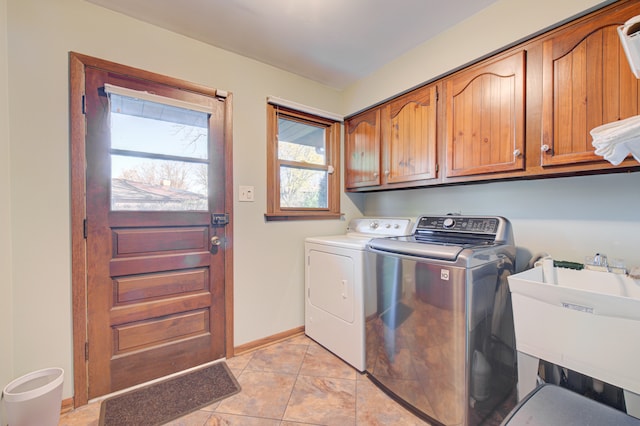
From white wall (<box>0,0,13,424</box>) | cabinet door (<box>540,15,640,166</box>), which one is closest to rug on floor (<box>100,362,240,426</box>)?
white wall (<box>0,0,13,424</box>)

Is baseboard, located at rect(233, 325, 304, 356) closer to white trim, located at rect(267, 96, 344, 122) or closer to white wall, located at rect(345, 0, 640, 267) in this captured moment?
white wall, located at rect(345, 0, 640, 267)

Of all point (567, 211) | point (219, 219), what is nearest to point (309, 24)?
point (219, 219)

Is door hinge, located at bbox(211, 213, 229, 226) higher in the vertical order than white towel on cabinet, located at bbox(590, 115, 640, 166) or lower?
lower

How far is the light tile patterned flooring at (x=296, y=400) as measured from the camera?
56.3 inches

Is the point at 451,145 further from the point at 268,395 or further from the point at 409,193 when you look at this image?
the point at 268,395

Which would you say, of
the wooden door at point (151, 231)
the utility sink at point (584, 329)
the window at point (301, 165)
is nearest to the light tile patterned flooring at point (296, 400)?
the wooden door at point (151, 231)

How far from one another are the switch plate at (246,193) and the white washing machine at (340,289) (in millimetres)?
638

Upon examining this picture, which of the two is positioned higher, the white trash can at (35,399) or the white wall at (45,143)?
the white wall at (45,143)

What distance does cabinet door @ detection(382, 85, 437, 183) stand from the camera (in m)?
1.88

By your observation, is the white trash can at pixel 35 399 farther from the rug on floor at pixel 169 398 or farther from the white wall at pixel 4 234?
the rug on floor at pixel 169 398

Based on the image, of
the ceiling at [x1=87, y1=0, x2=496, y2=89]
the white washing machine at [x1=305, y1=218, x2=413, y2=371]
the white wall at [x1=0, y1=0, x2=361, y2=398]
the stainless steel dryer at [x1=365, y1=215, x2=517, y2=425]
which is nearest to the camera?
the stainless steel dryer at [x1=365, y1=215, x2=517, y2=425]

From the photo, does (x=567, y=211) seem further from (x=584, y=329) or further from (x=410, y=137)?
(x=410, y=137)

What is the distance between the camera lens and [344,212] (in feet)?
8.92

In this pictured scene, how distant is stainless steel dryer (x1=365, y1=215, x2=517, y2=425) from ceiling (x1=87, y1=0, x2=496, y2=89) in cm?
134
